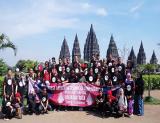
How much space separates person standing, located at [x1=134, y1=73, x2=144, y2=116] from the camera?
15.1m

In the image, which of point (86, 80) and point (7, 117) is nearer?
point (7, 117)

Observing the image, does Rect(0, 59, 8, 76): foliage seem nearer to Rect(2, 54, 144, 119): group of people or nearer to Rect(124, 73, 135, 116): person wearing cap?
Rect(2, 54, 144, 119): group of people

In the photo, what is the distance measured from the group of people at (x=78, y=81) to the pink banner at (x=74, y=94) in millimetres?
217

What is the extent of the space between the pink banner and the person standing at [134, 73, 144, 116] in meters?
1.84

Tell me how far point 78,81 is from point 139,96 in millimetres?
2740

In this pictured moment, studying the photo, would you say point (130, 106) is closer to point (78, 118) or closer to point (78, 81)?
point (78, 118)

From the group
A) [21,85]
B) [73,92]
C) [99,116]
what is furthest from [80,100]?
[21,85]

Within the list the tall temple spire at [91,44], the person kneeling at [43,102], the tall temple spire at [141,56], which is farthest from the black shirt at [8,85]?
the tall temple spire at [141,56]

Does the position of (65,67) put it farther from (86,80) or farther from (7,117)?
(7,117)

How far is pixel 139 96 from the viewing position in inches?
601

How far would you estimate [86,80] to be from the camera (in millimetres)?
16266

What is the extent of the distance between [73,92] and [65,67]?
1.14 metres

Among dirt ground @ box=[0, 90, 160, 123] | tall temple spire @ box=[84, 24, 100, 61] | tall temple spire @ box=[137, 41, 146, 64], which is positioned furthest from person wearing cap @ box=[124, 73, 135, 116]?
tall temple spire @ box=[137, 41, 146, 64]

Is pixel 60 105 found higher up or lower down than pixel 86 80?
lower down
